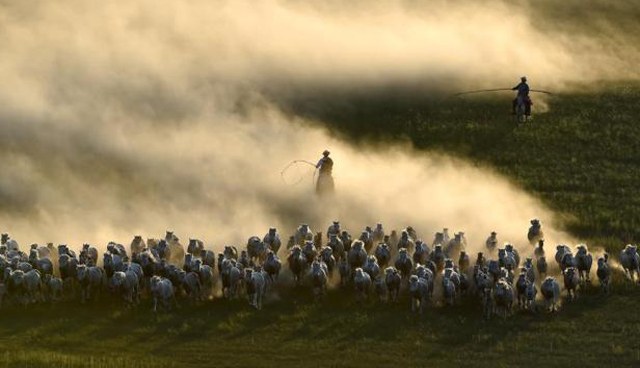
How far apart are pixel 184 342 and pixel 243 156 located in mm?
35205

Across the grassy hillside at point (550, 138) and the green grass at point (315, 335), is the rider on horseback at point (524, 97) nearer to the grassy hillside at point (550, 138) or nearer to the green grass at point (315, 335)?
the grassy hillside at point (550, 138)

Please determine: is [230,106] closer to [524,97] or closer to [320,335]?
[524,97]

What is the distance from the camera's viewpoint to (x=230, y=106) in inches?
3538

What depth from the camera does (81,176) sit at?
2817 inches

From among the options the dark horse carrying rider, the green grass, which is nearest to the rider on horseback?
the dark horse carrying rider

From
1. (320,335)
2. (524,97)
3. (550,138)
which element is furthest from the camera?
(550,138)

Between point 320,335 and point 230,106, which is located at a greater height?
point 230,106

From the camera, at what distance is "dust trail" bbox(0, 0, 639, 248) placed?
204ft

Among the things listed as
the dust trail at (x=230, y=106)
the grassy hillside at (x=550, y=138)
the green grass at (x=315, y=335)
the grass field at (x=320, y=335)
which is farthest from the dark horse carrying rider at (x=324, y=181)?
the green grass at (x=315, y=335)

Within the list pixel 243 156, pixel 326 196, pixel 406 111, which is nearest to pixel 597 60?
pixel 406 111

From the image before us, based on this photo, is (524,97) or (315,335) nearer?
(315,335)

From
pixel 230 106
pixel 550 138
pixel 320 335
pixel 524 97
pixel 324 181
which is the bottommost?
pixel 320 335

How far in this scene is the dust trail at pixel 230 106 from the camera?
204 feet

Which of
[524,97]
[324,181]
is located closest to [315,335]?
[324,181]
